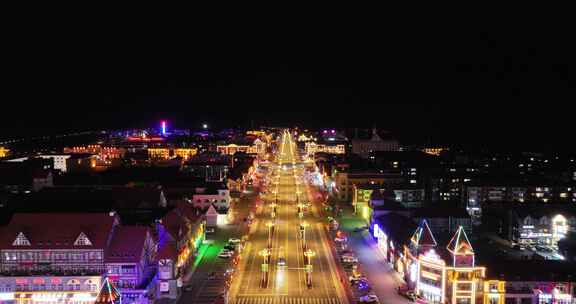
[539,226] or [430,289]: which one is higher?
[539,226]

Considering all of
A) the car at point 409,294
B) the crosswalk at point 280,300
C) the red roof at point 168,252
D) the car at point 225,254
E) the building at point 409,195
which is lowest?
the crosswalk at point 280,300

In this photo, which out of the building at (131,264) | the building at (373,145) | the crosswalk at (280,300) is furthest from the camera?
the building at (373,145)

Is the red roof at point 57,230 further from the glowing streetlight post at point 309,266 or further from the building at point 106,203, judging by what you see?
the glowing streetlight post at point 309,266

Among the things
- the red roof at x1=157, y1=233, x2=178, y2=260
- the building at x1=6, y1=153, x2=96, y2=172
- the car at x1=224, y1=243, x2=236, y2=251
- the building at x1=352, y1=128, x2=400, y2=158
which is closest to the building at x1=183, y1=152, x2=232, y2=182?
the building at x1=6, y1=153, x2=96, y2=172

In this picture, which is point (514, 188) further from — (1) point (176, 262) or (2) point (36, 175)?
(2) point (36, 175)

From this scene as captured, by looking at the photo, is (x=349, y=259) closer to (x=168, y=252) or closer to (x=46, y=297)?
(x=168, y=252)

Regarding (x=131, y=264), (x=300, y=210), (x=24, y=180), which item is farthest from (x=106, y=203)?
(x=24, y=180)

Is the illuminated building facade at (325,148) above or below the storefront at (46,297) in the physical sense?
above

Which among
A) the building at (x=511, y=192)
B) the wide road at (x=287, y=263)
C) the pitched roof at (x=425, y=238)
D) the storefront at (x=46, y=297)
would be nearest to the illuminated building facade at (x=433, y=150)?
the wide road at (x=287, y=263)
